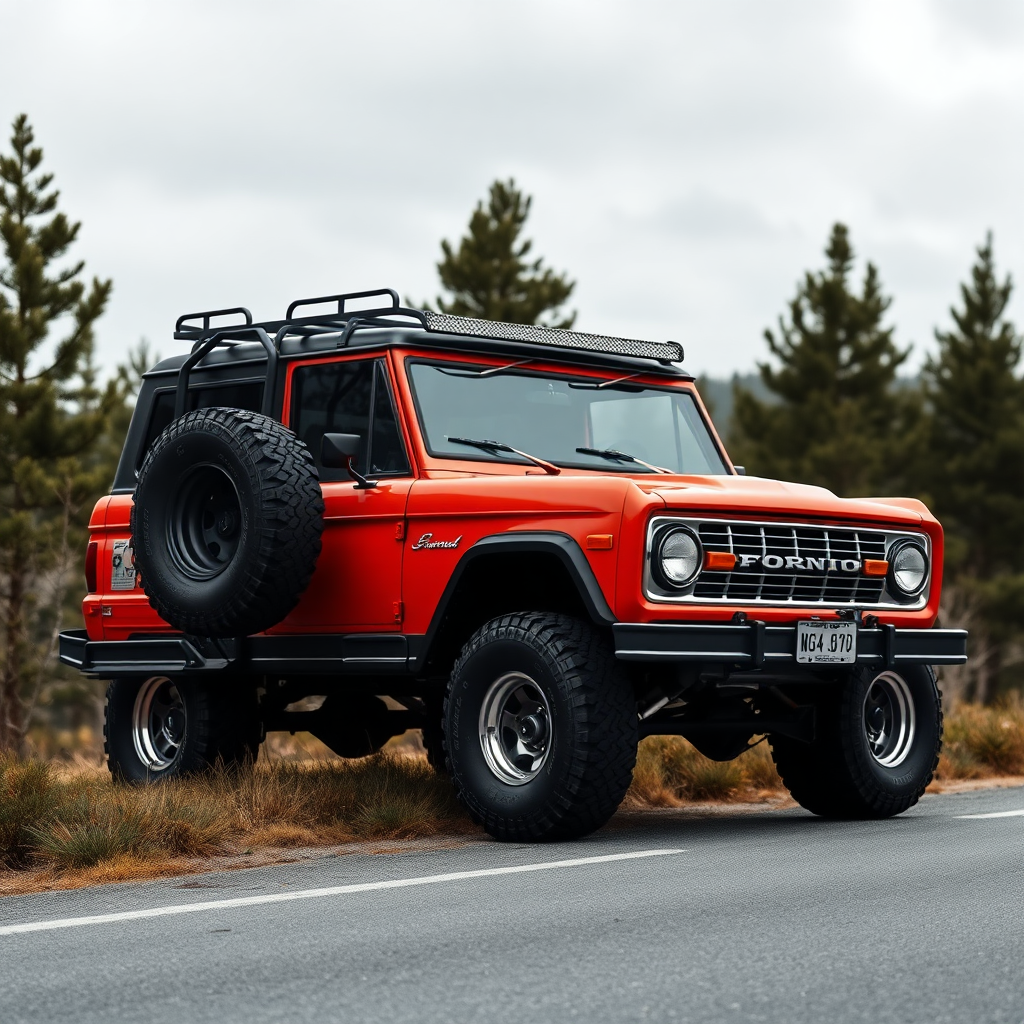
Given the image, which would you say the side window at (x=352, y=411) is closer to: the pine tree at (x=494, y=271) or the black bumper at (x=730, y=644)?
the black bumper at (x=730, y=644)

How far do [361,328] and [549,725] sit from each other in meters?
2.66

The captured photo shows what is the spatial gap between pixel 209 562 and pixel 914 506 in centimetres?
381

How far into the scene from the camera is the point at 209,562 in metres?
9.53

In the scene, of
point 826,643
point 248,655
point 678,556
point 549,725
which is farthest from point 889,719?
point 248,655

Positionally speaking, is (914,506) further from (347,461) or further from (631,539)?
(347,461)

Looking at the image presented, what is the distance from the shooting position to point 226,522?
9562 millimetres

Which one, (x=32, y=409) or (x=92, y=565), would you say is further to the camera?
(x=32, y=409)

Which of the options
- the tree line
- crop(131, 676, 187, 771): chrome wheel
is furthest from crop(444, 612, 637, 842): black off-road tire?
the tree line

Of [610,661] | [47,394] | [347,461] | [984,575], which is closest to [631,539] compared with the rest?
[610,661]

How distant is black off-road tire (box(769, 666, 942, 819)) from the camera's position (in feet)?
31.4

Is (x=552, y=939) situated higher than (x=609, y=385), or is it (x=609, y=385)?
(x=609, y=385)

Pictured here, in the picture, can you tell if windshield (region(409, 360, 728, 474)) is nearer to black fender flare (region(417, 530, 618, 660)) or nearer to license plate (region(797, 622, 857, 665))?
black fender flare (region(417, 530, 618, 660))

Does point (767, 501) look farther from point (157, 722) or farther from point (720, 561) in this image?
point (157, 722)

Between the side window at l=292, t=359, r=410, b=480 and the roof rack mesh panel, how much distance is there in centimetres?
47
